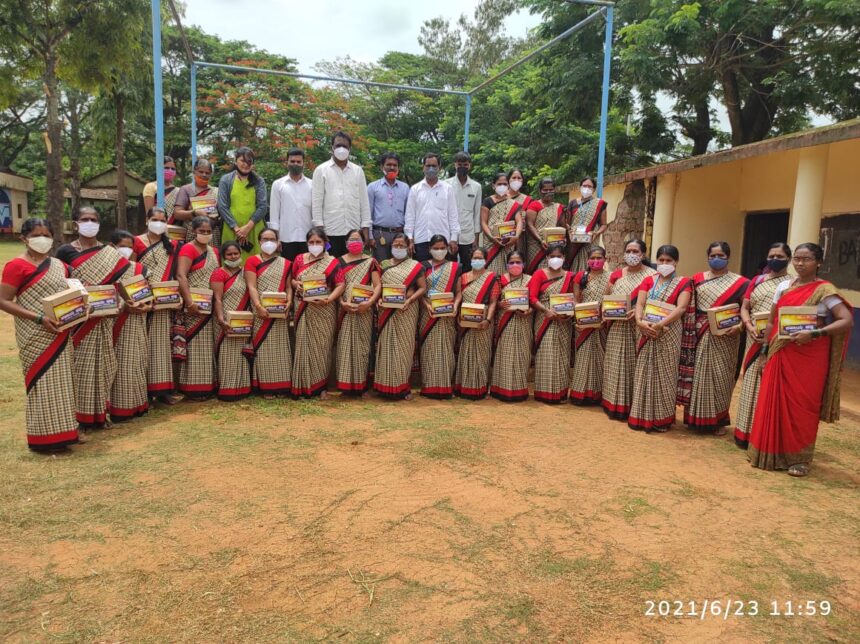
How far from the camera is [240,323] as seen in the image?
602cm

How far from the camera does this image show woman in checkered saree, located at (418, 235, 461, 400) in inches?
259

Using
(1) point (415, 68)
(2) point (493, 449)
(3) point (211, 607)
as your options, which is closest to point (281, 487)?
(3) point (211, 607)

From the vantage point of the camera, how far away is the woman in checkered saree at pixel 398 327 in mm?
6458

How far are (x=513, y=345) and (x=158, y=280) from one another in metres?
3.62

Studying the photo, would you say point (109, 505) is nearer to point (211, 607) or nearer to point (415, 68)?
point (211, 607)

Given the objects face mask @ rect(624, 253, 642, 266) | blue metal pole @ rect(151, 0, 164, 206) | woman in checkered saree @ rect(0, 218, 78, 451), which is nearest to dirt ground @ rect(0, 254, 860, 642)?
woman in checkered saree @ rect(0, 218, 78, 451)

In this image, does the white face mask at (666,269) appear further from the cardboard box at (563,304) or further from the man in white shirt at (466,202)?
the man in white shirt at (466,202)

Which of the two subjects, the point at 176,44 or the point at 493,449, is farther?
the point at 176,44

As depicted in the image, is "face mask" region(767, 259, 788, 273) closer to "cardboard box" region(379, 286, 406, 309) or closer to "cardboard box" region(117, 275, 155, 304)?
"cardboard box" region(379, 286, 406, 309)

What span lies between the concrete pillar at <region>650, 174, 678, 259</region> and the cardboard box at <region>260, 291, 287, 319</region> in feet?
30.6

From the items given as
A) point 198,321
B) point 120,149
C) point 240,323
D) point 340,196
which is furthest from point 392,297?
point 120,149

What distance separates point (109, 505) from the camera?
3842 millimetres

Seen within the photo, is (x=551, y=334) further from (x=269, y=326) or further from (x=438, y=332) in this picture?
(x=269, y=326)

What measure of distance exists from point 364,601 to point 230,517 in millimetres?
1206
